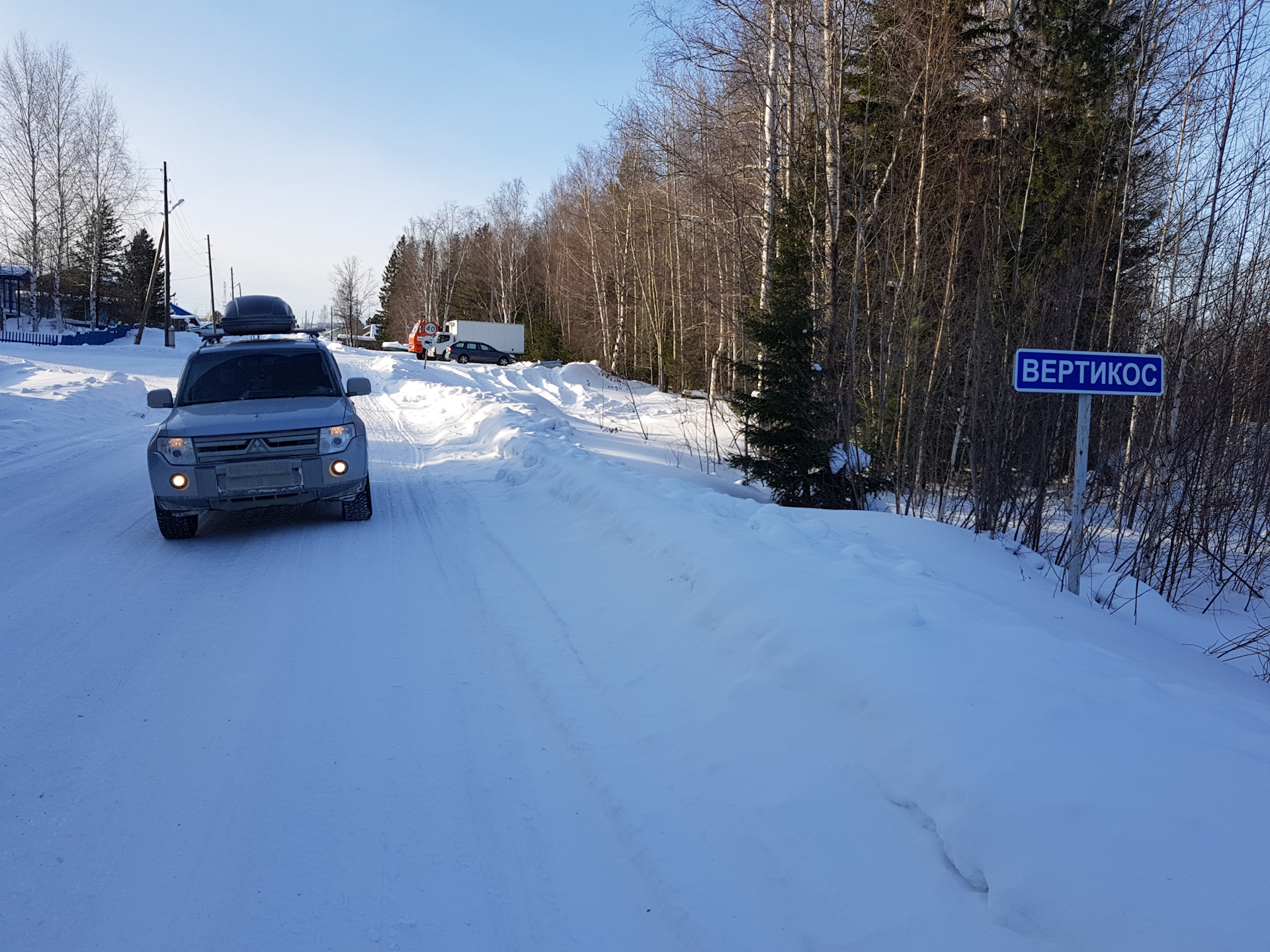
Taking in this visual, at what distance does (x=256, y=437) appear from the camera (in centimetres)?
737

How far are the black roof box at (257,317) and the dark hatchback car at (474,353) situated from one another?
39.3m

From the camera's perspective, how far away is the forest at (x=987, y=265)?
31.9 ft

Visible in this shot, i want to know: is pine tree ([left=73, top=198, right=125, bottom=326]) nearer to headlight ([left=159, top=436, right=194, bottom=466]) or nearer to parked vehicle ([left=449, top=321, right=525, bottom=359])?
parked vehicle ([left=449, top=321, right=525, bottom=359])

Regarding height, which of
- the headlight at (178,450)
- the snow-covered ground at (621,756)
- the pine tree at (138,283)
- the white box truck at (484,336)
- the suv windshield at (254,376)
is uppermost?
the pine tree at (138,283)

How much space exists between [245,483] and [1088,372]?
24.2ft

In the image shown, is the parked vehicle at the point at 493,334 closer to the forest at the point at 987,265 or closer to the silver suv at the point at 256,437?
the forest at the point at 987,265

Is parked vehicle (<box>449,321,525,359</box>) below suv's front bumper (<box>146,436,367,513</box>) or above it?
above

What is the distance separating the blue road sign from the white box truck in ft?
159

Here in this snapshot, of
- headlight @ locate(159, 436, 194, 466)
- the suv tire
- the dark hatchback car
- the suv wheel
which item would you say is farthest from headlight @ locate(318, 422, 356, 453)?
the dark hatchback car

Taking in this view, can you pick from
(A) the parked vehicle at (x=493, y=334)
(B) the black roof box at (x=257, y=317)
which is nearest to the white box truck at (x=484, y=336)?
(A) the parked vehicle at (x=493, y=334)

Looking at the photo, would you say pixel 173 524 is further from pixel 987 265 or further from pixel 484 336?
pixel 484 336

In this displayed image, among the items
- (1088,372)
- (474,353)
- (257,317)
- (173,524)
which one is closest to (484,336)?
(474,353)

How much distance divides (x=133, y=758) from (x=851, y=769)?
131 inches

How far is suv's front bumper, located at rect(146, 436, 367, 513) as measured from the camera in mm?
7234
